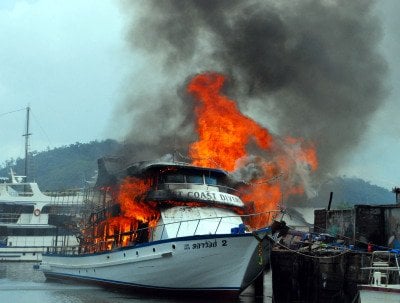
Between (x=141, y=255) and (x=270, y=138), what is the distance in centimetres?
1637

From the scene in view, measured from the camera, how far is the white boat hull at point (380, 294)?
16.2 meters

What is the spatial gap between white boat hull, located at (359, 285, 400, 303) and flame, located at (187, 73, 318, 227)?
15161mm

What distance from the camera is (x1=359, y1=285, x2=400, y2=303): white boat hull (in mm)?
16219

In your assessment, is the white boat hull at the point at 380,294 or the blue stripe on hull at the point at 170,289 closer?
the white boat hull at the point at 380,294

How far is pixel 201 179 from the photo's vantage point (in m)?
29.6

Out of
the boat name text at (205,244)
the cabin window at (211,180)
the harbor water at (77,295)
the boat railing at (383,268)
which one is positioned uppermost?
the cabin window at (211,180)

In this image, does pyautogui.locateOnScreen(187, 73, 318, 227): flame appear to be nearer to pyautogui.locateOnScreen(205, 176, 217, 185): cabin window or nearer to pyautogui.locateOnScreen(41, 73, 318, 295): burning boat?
pyautogui.locateOnScreen(41, 73, 318, 295): burning boat

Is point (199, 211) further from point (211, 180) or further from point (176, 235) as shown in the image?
point (211, 180)

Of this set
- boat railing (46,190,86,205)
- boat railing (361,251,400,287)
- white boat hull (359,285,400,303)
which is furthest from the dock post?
boat railing (46,190,86,205)

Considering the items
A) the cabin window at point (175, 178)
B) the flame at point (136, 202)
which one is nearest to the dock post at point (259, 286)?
the flame at point (136, 202)

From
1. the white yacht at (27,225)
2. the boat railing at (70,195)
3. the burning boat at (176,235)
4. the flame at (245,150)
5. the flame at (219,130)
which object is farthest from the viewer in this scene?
the white yacht at (27,225)

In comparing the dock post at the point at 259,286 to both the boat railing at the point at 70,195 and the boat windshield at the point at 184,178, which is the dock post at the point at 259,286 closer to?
the boat windshield at the point at 184,178

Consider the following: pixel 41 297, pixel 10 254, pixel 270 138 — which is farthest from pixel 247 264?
pixel 10 254

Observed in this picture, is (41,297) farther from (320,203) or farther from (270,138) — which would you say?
(320,203)
